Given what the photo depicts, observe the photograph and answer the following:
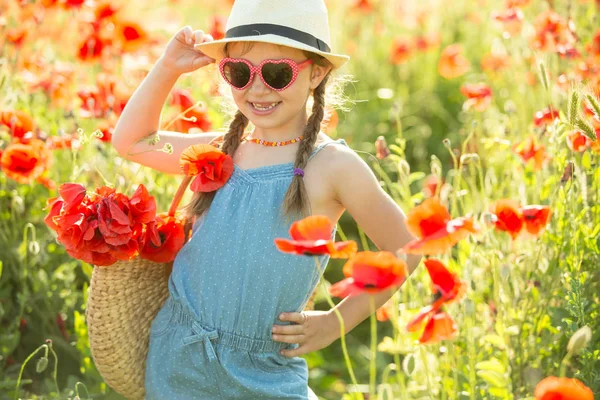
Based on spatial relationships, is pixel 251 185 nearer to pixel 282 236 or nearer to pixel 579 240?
pixel 282 236

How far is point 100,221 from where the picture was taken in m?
2.07

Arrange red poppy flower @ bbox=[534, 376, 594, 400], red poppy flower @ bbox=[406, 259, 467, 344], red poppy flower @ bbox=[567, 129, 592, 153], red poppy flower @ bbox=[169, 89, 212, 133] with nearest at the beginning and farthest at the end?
red poppy flower @ bbox=[534, 376, 594, 400]
red poppy flower @ bbox=[406, 259, 467, 344]
red poppy flower @ bbox=[567, 129, 592, 153]
red poppy flower @ bbox=[169, 89, 212, 133]

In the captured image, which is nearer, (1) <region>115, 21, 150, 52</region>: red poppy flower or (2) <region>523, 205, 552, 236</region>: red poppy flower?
(2) <region>523, 205, 552, 236</region>: red poppy flower

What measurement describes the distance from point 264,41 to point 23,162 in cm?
99

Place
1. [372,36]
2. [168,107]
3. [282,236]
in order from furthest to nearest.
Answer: [372,36]
[168,107]
[282,236]

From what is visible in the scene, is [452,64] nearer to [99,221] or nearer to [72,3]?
[72,3]

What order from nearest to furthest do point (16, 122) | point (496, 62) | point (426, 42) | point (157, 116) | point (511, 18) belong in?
point (157, 116), point (16, 122), point (511, 18), point (496, 62), point (426, 42)

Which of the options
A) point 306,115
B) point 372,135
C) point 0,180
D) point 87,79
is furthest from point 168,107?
point 306,115

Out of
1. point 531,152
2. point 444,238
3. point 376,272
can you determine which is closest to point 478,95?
point 531,152

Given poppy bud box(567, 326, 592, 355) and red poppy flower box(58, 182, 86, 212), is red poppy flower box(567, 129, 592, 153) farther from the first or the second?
red poppy flower box(58, 182, 86, 212)

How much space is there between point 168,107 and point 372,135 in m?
1.48

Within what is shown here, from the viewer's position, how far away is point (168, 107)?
13.2 feet

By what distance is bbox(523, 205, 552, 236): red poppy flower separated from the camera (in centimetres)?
197

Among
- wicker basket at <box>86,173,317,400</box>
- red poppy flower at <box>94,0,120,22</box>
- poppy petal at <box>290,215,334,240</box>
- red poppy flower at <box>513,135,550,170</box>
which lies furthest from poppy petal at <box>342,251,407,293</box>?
red poppy flower at <box>94,0,120,22</box>
